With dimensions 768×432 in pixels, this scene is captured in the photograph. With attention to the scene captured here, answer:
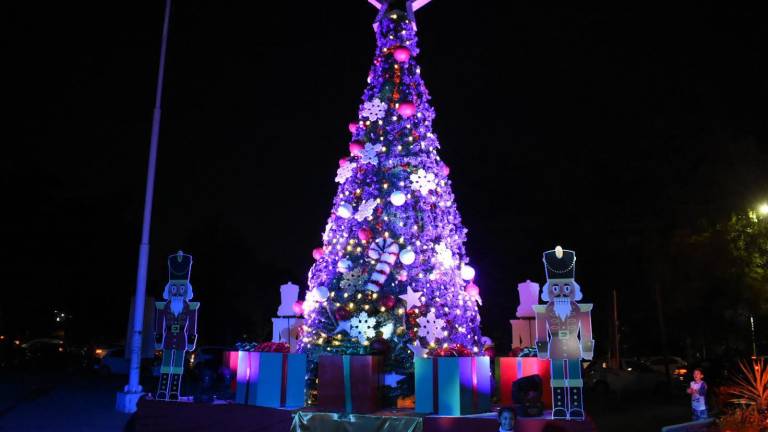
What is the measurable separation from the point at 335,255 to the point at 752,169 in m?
11.8

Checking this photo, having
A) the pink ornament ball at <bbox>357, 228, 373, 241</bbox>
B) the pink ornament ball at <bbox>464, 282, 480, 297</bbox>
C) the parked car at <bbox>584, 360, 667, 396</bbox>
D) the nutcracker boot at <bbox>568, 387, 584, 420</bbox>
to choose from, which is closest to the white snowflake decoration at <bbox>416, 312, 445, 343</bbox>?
the pink ornament ball at <bbox>464, 282, 480, 297</bbox>

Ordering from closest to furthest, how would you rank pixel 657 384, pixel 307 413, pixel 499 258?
pixel 307 413 < pixel 657 384 < pixel 499 258

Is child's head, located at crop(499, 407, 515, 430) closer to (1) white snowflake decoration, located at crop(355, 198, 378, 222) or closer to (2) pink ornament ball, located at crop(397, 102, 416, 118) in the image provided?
(1) white snowflake decoration, located at crop(355, 198, 378, 222)

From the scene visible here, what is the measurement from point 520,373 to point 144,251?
819 centimetres

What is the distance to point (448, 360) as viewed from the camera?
10.4 meters

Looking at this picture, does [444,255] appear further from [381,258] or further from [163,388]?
[163,388]

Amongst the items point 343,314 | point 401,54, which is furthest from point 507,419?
point 401,54

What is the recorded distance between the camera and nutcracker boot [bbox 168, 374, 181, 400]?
12.4 m

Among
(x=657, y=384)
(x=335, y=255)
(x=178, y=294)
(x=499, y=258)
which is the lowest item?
(x=657, y=384)

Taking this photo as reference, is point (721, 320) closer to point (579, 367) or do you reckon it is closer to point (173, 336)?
point (579, 367)

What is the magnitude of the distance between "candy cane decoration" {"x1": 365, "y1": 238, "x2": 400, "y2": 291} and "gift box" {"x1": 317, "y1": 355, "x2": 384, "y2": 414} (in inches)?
72.2

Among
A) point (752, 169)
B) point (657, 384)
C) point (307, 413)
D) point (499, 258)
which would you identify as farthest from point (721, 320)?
point (307, 413)

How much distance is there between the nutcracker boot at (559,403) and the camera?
9805mm

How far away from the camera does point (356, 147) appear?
1330 centimetres
